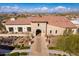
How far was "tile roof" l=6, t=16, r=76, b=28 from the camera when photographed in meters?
2.85

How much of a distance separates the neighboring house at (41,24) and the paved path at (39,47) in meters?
0.06

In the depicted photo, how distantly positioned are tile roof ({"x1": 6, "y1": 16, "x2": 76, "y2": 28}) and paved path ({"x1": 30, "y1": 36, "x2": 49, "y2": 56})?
0.58 ft

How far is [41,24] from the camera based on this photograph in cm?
284

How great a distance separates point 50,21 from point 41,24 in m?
0.10

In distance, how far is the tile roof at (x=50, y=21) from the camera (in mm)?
2848

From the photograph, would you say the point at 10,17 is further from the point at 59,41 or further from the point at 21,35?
the point at 59,41

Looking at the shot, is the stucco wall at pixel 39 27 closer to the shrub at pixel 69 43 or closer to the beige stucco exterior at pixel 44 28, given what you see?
the beige stucco exterior at pixel 44 28

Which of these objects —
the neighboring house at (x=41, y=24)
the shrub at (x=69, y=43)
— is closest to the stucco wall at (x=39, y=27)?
the neighboring house at (x=41, y=24)

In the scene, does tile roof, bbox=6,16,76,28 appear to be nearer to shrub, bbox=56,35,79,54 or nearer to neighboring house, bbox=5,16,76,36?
neighboring house, bbox=5,16,76,36

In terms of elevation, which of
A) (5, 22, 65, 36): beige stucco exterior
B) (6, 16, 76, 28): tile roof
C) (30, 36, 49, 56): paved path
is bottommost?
(30, 36, 49, 56): paved path

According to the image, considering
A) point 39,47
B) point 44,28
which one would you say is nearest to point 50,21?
point 44,28

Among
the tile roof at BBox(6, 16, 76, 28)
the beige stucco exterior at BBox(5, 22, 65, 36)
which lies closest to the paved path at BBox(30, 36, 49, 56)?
the beige stucco exterior at BBox(5, 22, 65, 36)

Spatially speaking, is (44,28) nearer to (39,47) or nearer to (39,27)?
(39,27)

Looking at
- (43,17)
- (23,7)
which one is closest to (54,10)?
(43,17)
